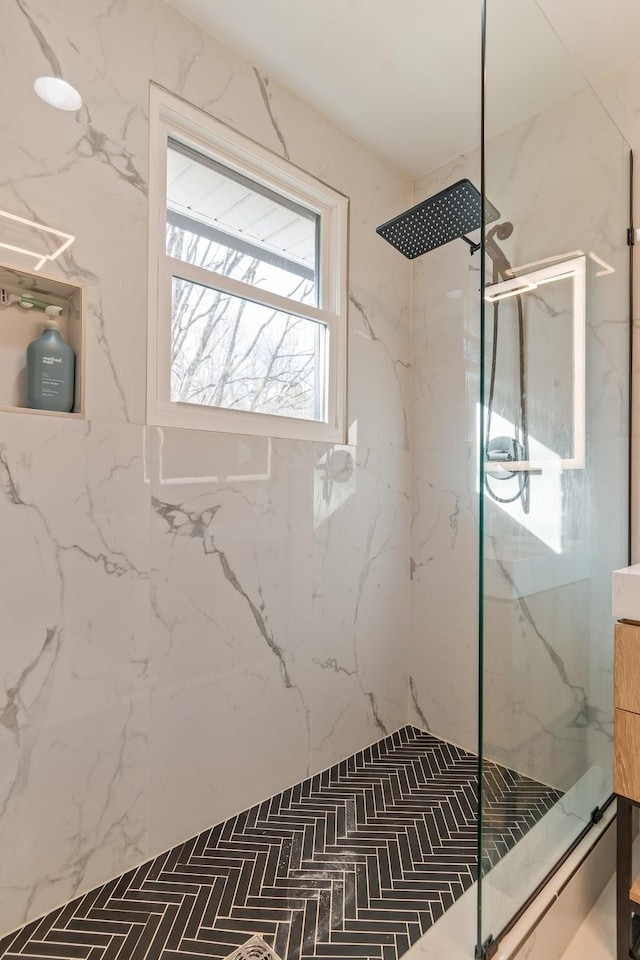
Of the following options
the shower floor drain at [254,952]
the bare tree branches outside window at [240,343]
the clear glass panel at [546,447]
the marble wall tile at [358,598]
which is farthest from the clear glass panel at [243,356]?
the shower floor drain at [254,952]

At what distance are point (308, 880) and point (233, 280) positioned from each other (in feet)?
6.06

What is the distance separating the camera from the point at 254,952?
4.06ft

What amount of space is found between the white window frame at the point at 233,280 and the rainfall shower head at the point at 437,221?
33 cm

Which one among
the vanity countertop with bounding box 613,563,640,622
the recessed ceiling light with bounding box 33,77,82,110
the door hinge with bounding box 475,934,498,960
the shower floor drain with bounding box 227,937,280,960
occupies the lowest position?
the shower floor drain with bounding box 227,937,280,960

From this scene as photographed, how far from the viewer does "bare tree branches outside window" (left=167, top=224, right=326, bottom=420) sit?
1740 mm

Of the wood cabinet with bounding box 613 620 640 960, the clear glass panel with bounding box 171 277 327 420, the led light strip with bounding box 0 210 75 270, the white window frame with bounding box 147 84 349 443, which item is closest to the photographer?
the wood cabinet with bounding box 613 620 640 960

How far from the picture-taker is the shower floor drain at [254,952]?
122cm

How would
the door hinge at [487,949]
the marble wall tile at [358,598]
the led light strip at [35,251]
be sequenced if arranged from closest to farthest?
1. the door hinge at [487,949]
2. the led light strip at [35,251]
3. the marble wall tile at [358,598]

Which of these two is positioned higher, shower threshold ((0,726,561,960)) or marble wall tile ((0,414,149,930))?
marble wall tile ((0,414,149,930))

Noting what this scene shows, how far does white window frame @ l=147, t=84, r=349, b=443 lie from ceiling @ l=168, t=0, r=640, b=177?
0.28m

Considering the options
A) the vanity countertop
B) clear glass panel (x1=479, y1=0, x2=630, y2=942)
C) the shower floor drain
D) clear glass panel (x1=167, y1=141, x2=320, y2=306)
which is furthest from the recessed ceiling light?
the shower floor drain

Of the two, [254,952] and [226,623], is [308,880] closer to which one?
[254,952]

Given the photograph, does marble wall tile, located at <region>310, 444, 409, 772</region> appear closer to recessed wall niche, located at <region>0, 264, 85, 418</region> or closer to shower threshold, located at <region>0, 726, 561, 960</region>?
shower threshold, located at <region>0, 726, 561, 960</region>

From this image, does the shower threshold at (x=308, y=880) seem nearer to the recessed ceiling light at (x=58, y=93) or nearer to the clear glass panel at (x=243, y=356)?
the clear glass panel at (x=243, y=356)
